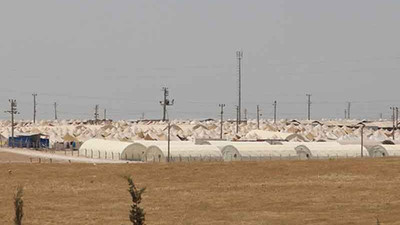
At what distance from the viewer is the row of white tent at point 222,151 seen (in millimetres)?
82250

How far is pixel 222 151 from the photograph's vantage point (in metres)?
84.8

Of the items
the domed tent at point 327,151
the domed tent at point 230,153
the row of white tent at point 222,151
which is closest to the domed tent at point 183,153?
the row of white tent at point 222,151

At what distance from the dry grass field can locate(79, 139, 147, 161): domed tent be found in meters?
14.7

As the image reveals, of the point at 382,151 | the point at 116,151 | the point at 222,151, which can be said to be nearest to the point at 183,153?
the point at 222,151

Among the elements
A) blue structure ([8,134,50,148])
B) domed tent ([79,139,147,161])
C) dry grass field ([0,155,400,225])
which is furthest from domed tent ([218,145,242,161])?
blue structure ([8,134,50,148])

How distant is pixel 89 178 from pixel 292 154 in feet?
100

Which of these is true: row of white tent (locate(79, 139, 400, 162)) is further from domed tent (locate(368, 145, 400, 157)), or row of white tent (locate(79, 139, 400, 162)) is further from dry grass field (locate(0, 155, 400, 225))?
dry grass field (locate(0, 155, 400, 225))

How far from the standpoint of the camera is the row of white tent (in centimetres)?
8225

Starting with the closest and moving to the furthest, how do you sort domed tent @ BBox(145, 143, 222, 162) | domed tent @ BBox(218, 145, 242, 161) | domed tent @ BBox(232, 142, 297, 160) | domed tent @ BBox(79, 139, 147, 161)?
domed tent @ BBox(145, 143, 222, 162) < domed tent @ BBox(218, 145, 242, 161) < domed tent @ BBox(79, 139, 147, 161) < domed tent @ BBox(232, 142, 297, 160)

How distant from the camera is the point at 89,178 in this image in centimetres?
6278

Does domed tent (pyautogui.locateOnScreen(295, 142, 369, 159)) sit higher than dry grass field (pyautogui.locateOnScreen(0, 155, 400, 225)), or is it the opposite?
domed tent (pyautogui.locateOnScreen(295, 142, 369, 159))

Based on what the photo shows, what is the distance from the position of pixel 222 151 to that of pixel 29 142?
37172 millimetres

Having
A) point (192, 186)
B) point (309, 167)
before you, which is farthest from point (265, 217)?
point (309, 167)

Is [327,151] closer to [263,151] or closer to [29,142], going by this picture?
[263,151]
